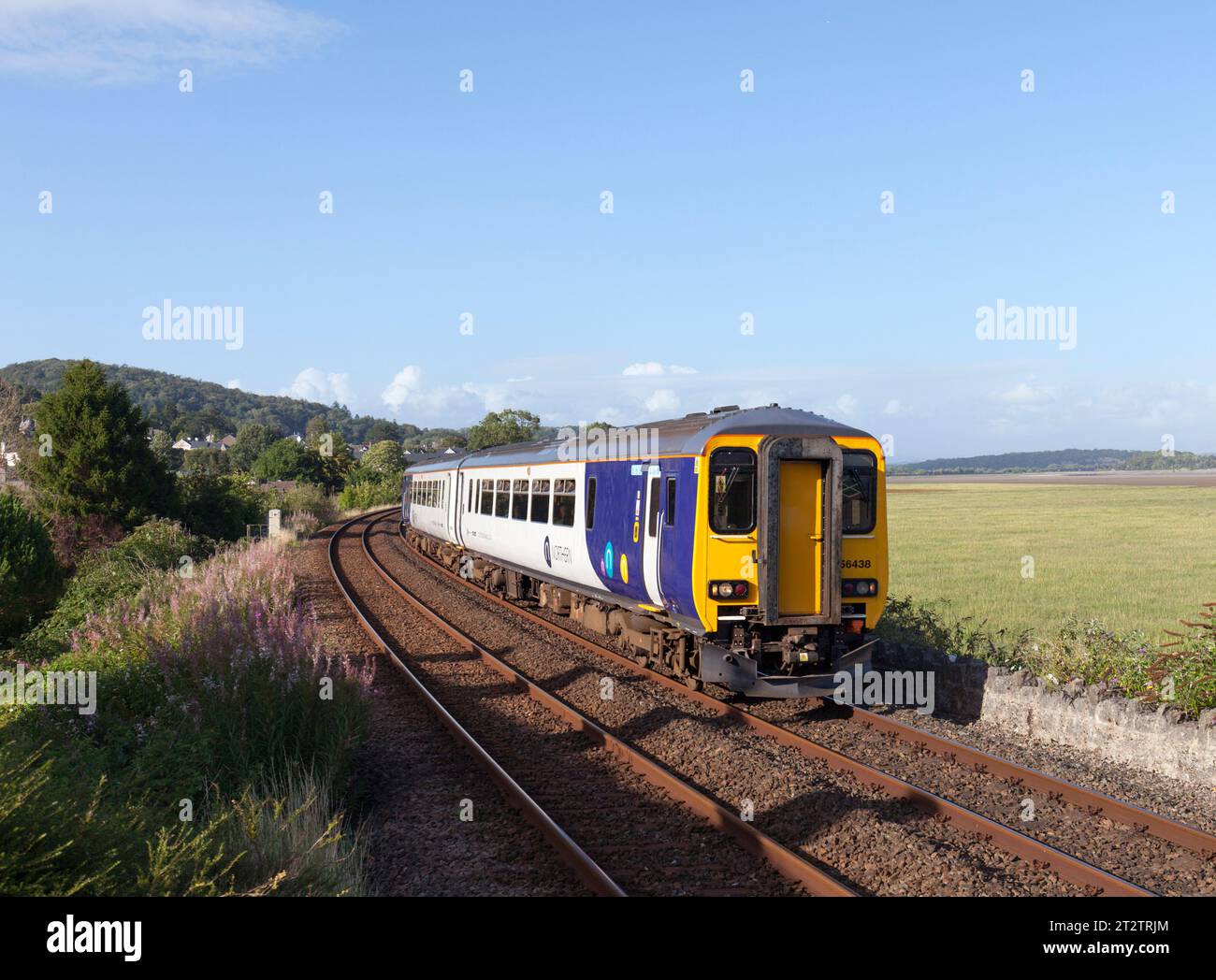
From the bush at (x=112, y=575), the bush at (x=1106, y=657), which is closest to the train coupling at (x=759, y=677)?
the bush at (x=1106, y=657)

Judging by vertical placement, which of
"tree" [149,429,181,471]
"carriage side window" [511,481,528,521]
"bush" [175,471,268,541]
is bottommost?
"bush" [175,471,268,541]

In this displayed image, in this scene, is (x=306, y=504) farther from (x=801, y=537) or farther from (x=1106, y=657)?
(x=1106, y=657)

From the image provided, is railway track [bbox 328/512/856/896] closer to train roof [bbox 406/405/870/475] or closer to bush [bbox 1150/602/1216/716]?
train roof [bbox 406/405/870/475]

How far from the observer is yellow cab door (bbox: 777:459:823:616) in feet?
34.9

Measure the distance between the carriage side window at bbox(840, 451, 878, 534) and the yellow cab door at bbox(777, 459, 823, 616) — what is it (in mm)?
356

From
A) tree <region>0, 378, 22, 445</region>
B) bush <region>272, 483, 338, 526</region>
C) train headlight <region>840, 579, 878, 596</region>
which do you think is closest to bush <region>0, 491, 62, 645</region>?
train headlight <region>840, 579, 878, 596</region>

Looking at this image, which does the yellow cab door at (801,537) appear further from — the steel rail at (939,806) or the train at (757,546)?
the steel rail at (939,806)

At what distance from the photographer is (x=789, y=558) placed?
35.0ft

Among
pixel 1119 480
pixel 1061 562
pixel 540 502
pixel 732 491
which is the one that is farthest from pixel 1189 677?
pixel 1119 480
